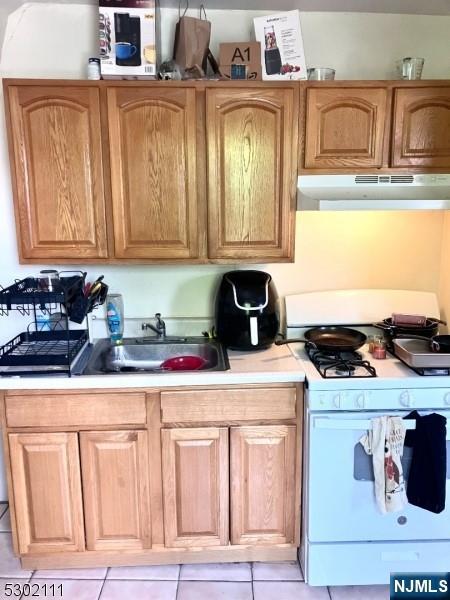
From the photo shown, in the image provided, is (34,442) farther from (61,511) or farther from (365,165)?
(365,165)

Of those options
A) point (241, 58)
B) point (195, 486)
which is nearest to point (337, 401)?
point (195, 486)

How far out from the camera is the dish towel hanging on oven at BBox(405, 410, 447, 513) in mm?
1851

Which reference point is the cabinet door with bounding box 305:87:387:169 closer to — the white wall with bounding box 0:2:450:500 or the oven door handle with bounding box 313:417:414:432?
the white wall with bounding box 0:2:450:500

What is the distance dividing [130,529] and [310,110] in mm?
1936

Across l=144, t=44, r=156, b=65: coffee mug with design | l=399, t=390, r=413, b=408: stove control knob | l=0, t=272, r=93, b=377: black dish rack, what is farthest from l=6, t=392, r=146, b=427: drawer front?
l=144, t=44, r=156, b=65: coffee mug with design

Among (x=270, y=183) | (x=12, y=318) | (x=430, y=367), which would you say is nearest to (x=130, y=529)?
(x=12, y=318)

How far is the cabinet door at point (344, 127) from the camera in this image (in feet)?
6.67

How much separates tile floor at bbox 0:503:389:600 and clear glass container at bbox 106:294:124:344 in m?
1.04

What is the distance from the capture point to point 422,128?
206 cm

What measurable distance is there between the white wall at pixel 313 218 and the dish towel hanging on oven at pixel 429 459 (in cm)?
83

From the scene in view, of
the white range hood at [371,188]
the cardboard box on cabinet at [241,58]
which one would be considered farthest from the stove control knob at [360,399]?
the cardboard box on cabinet at [241,58]

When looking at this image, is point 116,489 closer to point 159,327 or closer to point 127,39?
point 159,327

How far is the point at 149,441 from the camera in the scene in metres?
1.99

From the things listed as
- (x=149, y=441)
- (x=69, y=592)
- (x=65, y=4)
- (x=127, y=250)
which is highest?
(x=65, y=4)
